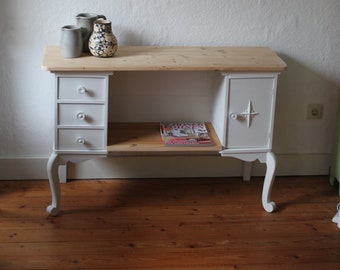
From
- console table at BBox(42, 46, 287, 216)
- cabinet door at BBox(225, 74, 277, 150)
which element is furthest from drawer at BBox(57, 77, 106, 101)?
cabinet door at BBox(225, 74, 277, 150)

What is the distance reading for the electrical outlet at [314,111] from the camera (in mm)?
3066

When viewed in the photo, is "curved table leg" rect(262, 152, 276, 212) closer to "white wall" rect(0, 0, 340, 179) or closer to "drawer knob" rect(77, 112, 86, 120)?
"white wall" rect(0, 0, 340, 179)

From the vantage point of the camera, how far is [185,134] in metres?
2.79

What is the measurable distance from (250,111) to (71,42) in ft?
2.69

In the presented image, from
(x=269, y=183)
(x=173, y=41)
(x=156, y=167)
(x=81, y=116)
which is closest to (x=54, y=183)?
(x=81, y=116)

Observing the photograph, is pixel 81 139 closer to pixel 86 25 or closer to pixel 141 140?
pixel 141 140

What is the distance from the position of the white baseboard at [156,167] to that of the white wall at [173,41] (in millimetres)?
10

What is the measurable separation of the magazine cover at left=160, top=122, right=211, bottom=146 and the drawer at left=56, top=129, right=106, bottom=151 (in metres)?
0.29

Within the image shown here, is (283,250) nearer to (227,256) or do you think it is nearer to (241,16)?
(227,256)

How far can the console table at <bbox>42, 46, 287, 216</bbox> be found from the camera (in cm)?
255

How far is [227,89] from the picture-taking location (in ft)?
8.55

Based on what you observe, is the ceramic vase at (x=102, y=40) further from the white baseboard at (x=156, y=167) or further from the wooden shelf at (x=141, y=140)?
the white baseboard at (x=156, y=167)

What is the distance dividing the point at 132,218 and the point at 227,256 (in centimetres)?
49

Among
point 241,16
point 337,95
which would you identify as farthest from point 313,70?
point 241,16
